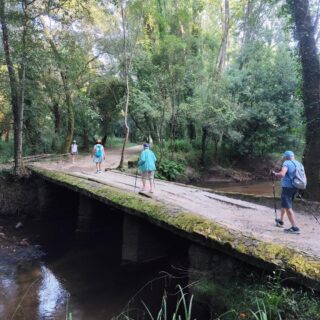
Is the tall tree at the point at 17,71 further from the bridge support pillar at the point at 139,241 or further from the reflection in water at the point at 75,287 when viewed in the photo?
the bridge support pillar at the point at 139,241

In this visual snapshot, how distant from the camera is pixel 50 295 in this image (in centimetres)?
934

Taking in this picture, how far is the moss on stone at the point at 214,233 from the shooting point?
5.18 meters

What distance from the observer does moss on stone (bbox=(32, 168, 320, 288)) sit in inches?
204

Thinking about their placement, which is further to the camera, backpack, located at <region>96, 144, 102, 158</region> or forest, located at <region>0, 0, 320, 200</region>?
forest, located at <region>0, 0, 320, 200</region>

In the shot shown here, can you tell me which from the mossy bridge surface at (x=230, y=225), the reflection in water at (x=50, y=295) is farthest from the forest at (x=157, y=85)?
the reflection in water at (x=50, y=295)

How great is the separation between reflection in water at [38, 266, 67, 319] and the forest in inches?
366

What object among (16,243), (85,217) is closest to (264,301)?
(85,217)

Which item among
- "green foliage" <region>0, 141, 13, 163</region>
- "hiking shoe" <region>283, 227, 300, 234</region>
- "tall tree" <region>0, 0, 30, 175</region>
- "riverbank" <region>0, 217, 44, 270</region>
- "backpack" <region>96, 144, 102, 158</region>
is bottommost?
"riverbank" <region>0, 217, 44, 270</region>

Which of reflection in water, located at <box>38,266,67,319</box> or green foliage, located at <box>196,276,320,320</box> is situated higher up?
green foliage, located at <box>196,276,320,320</box>

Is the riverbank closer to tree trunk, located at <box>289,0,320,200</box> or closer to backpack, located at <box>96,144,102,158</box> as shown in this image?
backpack, located at <box>96,144,102,158</box>

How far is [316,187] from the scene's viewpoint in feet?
34.6

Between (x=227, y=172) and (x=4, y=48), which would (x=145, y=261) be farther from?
(x=227, y=172)

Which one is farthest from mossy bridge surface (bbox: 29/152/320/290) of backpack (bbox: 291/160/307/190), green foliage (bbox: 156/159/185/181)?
green foliage (bbox: 156/159/185/181)

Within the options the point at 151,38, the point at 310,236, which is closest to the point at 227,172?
the point at 151,38
